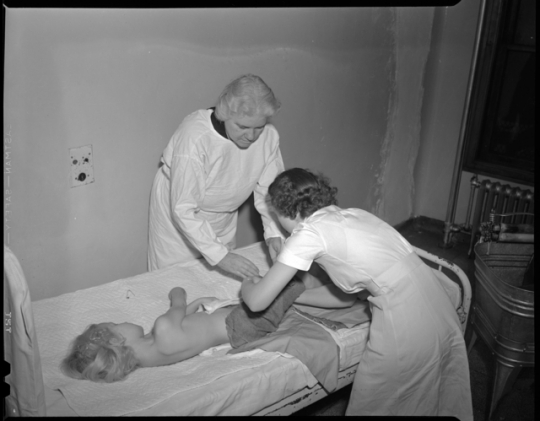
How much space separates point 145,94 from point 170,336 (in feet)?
3.89

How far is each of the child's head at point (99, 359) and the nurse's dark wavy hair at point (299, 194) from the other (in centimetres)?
79

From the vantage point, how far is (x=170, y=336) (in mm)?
2062

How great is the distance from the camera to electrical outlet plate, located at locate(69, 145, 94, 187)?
2396 mm

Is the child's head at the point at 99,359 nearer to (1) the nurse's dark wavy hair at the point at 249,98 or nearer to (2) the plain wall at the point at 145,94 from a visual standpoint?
(2) the plain wall at the point at 145,94

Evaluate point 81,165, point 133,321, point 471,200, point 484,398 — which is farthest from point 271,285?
point 471,200

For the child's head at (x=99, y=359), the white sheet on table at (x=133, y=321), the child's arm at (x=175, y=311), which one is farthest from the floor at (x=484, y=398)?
the child's head at (x=99, y=359)

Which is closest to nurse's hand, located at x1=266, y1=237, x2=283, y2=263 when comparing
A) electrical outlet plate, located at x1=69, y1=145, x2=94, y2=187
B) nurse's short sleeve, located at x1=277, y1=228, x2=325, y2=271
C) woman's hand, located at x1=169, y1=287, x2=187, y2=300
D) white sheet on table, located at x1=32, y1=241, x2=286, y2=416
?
white sheet on table, located at x1=32, y1=241, x2=286, y2=416

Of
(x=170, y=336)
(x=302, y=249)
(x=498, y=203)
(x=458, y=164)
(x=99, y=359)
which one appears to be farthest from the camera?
(x=458, y=164)

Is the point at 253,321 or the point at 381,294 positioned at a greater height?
the point at 381,294

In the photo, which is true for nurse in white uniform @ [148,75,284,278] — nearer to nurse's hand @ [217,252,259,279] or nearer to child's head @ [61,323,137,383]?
nurse's hand @ [217,252,259,279]

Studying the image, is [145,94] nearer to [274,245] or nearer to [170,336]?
[274,245]

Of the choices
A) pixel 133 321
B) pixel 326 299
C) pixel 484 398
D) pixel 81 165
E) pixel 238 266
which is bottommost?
pixel 484 398
